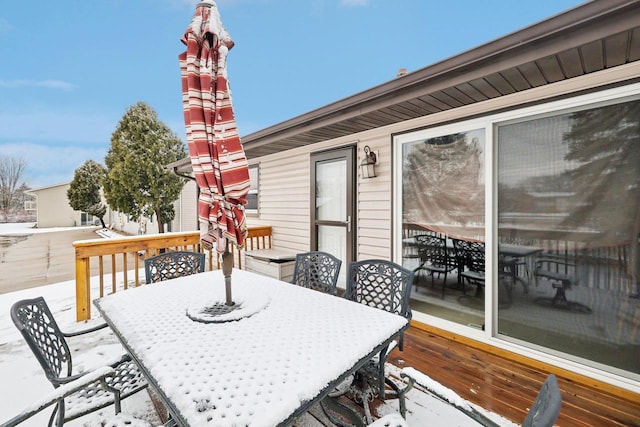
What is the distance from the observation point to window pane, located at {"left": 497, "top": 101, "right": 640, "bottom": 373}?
6.88ft

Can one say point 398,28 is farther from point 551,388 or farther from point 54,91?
point 54,91

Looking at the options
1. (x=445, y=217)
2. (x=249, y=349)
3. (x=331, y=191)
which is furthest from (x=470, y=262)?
(x=249, y=349)

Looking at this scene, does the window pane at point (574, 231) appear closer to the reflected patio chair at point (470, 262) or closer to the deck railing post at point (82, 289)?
the reflected patio chair at point (470, 262)

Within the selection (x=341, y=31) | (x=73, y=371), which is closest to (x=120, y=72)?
(x=341, y=31)

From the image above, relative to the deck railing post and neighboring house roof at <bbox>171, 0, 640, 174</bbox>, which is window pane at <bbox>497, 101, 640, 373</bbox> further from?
the deck railing post

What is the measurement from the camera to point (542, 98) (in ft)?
7.82

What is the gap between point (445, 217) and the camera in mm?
3049

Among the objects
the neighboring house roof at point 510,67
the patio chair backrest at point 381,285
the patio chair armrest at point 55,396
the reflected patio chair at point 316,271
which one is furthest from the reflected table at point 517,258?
the patio chair armrest at point 55,396

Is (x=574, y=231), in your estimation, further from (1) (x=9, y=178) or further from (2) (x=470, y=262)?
(1) (x=9, y=178)

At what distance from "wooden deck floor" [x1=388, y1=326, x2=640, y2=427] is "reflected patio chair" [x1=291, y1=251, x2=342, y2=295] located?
2.99 feet

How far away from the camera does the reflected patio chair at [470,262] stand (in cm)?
284

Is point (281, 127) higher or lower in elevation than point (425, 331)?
higher

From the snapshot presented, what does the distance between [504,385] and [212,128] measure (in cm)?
276

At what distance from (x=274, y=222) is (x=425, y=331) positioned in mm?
3217
